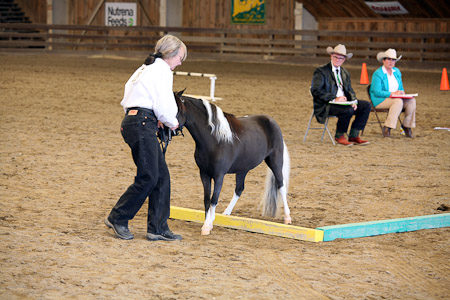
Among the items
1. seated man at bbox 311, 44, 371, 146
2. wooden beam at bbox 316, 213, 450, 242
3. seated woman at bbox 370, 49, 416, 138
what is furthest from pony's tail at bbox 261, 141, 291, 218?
seated woman at bbox 370, 49, 416, 138

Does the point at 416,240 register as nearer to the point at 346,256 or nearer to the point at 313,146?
the point at 346,256

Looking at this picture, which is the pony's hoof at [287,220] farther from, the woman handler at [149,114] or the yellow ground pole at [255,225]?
the woman handler at [149,114]

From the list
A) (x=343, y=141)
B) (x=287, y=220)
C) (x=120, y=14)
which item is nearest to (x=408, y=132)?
(x=343, y=141)

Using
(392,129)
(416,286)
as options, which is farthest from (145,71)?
(392,129)

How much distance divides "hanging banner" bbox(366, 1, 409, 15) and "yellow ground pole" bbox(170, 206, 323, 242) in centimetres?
1910

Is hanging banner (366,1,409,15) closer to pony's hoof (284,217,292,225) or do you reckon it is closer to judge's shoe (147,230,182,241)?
pony's hoof (284,217,292,225)

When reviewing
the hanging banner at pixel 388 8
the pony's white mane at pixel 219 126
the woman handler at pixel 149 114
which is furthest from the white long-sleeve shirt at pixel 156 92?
the hanging banner at pixel 388 8

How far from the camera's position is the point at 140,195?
16.5 ft

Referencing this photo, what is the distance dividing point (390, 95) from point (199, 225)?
219 inches

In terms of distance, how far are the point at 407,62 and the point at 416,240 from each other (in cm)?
1803

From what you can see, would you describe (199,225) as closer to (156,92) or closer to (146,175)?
(146,175)

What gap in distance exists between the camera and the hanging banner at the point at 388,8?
2334cm

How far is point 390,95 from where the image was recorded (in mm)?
10359

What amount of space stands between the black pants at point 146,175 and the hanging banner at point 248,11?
2294 cm
